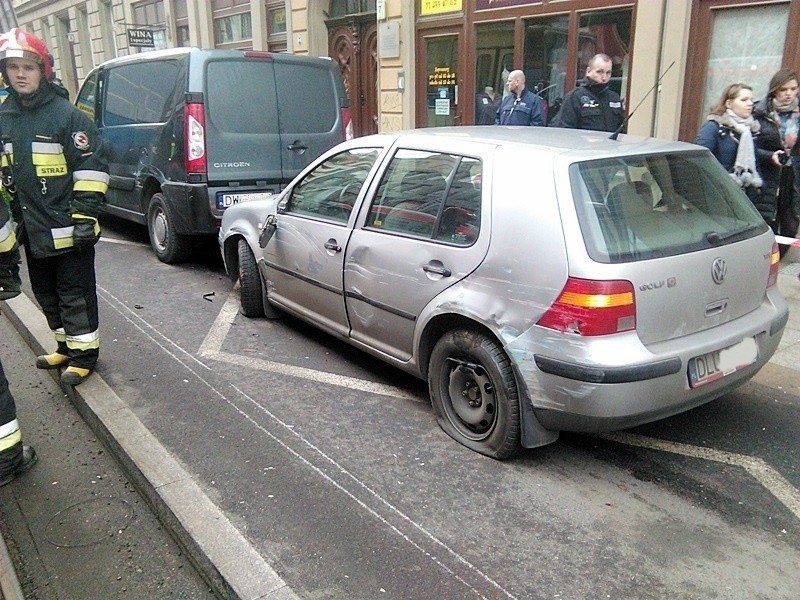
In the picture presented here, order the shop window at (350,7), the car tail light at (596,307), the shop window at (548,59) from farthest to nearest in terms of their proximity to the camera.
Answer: the shop window at (350,7), the shop window at (548,59), the car tail light at (596,307)

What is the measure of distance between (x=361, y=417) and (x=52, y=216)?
206 centimetres

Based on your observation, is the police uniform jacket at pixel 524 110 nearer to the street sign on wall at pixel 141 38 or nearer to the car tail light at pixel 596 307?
the car tail light at pixel 596 307

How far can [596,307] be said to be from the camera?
115 inches

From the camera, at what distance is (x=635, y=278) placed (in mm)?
2955

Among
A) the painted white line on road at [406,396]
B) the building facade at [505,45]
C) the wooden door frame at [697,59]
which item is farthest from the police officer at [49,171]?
the wooden door frame at [697,59]

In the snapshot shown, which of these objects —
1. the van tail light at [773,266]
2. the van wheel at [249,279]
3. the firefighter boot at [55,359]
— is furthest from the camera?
the van wheel at [249,279]

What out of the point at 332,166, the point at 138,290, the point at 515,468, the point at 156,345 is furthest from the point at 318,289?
the point at 138,290

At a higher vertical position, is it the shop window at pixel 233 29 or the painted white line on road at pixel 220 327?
the shop window at pixel 233 29

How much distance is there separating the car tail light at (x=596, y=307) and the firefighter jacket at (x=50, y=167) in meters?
2.72

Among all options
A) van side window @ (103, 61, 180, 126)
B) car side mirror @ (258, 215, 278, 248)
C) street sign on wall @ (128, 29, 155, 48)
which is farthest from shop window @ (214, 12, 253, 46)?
car side mirror @ (258, 215, 278, 248)

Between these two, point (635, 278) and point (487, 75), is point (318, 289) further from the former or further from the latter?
point (487, 75)

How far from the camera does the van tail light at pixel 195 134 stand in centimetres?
645

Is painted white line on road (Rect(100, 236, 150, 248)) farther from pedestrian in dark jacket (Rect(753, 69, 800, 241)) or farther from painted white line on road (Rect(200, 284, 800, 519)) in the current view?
pedestrian in dark jacket (Rect(753, 69, 800, 241))

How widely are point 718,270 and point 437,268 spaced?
4.30 feet
